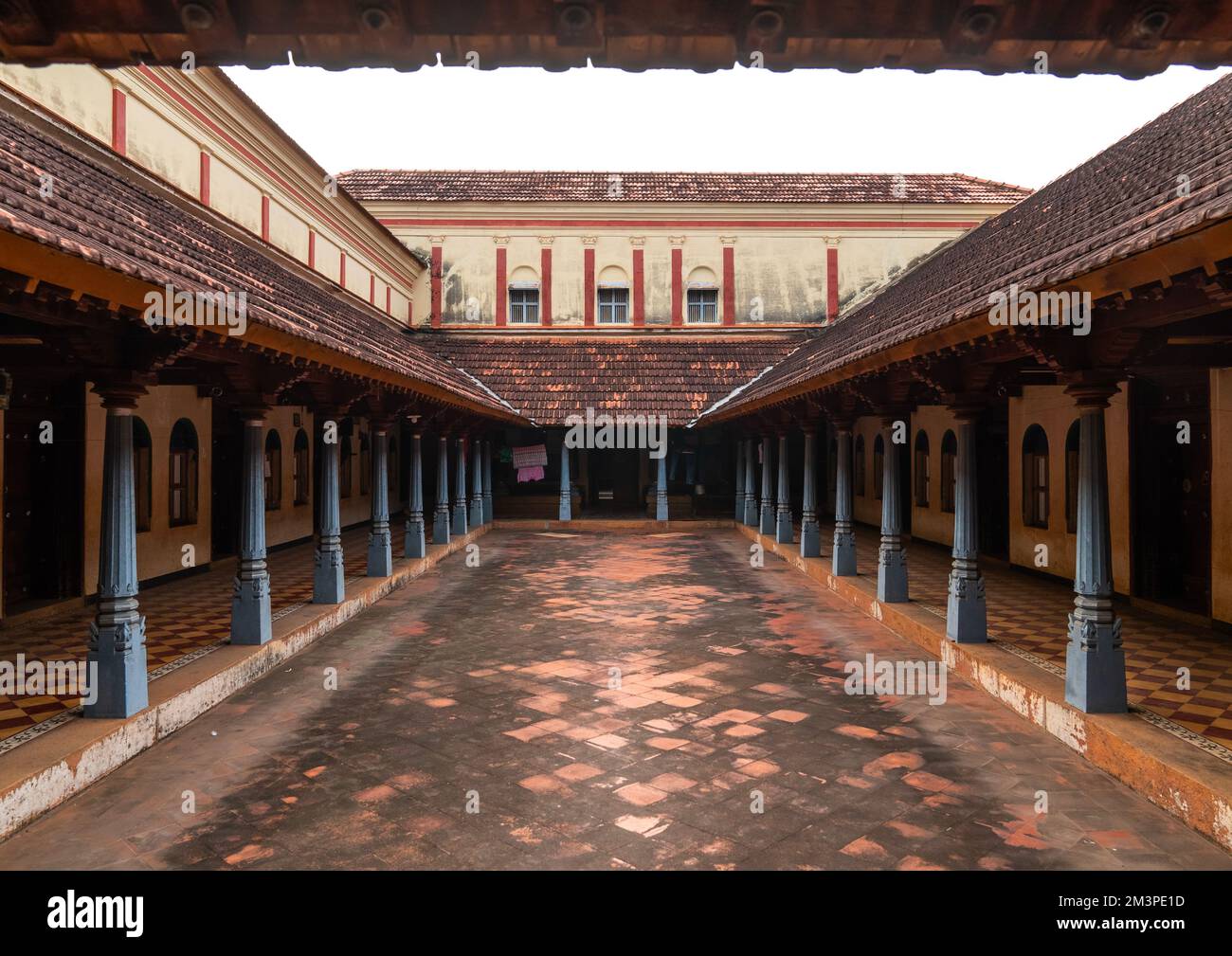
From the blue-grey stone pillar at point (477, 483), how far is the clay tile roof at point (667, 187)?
27.9 feet

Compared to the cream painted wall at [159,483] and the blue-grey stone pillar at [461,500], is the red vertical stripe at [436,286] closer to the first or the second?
the blue-grey stone pillar at [461,500]

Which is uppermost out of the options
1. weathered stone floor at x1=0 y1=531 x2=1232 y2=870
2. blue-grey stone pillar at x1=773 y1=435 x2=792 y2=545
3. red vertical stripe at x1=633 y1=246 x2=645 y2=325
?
red vertical stripe at x1=633 y1=246 x2=645 y2=325

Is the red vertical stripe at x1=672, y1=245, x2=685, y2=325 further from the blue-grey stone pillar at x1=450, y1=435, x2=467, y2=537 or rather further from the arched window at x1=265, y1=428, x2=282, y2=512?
the arched window at x1=265, y1=428, x2=282, y2=512

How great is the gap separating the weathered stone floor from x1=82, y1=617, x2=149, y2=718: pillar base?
0.39m

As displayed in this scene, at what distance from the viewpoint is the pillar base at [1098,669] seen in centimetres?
515

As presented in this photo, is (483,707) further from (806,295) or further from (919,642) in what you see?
(806,295)

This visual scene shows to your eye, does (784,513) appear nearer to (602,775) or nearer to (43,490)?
(602,775)

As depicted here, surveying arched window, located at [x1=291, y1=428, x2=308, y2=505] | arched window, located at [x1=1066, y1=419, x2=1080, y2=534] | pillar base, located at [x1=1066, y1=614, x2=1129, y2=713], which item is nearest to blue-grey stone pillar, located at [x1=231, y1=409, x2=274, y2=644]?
pillar base, located at [x1=1066, y1=614, x2=1129, y2=713]

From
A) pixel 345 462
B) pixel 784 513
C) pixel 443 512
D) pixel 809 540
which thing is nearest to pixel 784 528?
pixel 784 513

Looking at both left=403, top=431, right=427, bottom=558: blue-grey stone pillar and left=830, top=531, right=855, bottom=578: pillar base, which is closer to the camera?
left=830, top=531, right=855, bottom=578: pillar base

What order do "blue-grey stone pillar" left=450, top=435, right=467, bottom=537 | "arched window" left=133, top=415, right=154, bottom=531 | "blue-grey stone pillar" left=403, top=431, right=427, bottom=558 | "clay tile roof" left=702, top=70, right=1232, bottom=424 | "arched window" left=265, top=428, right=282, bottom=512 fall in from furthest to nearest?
"blue-grey stone pillar" left=450, top=435, right=467, bottom=537, "arched window" left=265, top=428, right=282, bottom=512, "blue-grey stone pillar" left=403, top=431, right=427, bottom=558, "arched window" left=133, top=415, right=154, bottom=531, "clay tile roof" left=702, top=70, right=1232, bottom=424

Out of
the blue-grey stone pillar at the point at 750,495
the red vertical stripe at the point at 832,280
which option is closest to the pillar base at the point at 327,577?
the blue-grey stone pillar at the point at 750,495

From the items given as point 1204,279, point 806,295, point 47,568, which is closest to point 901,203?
point 806,295

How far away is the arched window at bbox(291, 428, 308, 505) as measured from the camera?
15.4m
